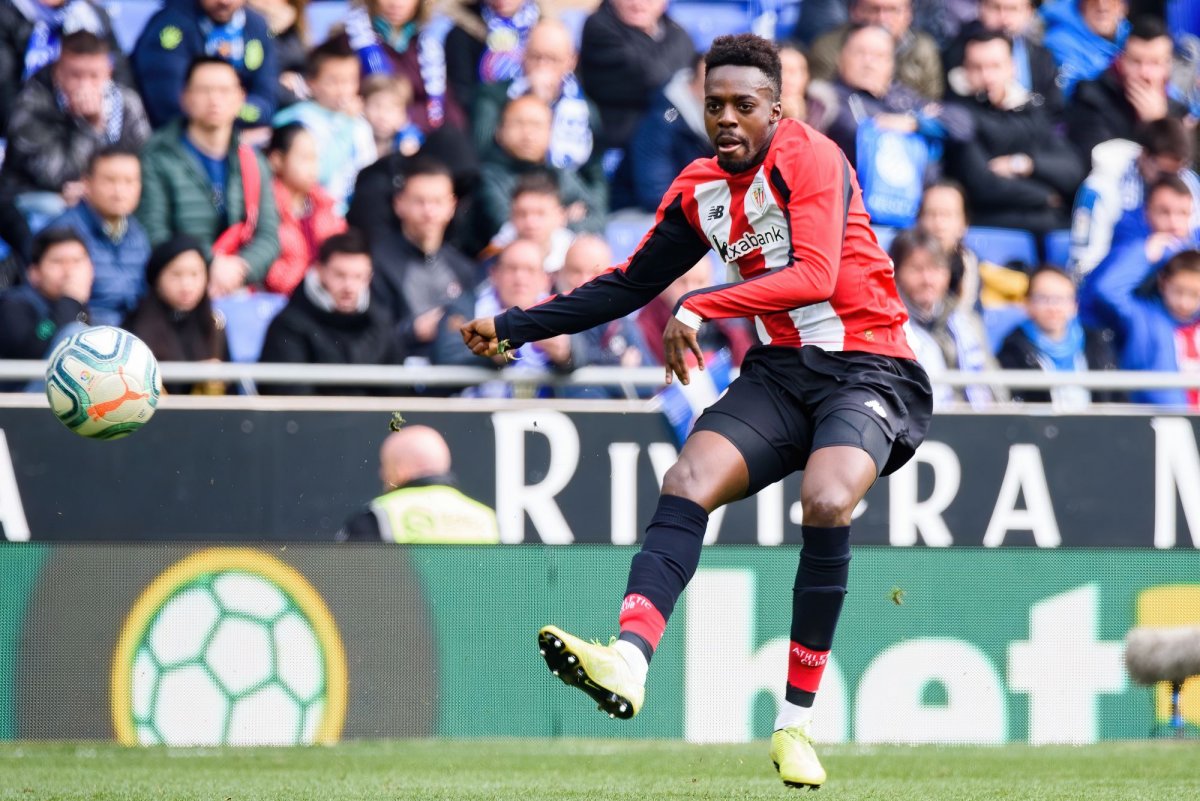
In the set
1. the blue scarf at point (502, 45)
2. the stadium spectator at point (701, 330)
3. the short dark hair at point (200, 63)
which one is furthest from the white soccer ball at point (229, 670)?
the blue scarf at point (502, 45)

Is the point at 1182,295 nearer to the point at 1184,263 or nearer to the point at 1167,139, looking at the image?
the point at 1184,263

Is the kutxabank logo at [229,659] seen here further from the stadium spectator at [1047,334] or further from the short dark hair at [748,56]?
the stadium spectator at [1047,334]

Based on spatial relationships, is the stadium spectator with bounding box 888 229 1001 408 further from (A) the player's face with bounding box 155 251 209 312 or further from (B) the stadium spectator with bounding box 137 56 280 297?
(A) the player's face with bounding box 155 251 209 312

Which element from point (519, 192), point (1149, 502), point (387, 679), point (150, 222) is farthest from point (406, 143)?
point (1149, 502)

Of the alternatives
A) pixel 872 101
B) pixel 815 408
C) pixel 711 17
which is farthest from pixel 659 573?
pixel 711 17

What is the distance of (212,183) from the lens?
8.97 m

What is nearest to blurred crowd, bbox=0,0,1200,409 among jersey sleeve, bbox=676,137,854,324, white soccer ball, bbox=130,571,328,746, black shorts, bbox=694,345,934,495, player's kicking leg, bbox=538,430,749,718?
white soccer ball, bbox=130,571,328,746

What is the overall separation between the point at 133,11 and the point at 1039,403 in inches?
224

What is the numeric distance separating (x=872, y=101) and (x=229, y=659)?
509 cm

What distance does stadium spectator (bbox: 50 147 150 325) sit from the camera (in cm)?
839

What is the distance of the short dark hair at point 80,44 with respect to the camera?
8.92 m

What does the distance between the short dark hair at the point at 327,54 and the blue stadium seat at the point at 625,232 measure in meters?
1.75

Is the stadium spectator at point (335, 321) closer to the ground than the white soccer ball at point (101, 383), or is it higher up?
higher up

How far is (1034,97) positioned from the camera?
11.0 meters
